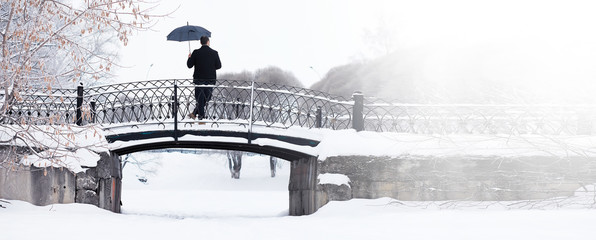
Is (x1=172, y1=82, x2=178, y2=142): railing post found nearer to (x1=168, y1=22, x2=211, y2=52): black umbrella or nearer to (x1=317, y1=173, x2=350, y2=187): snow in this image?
(x1=168, y1=22, x2=211, y2=52): black umbrella

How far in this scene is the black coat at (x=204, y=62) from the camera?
43.4ft

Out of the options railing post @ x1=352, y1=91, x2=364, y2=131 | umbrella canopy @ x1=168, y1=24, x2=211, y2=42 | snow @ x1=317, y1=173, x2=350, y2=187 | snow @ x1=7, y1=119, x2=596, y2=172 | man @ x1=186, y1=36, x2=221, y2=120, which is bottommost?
snow @ x1=317, y1=173, x2=350, y2=187

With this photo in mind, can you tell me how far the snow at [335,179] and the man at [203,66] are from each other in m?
2.90

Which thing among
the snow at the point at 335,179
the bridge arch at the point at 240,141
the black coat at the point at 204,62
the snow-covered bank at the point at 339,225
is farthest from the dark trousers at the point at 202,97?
the snow at the point at 335,179

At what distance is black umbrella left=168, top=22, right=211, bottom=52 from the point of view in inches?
537

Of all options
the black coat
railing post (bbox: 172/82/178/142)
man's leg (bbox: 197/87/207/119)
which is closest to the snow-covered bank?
railing post (bbox: 172/82/178/142)

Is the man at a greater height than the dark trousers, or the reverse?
the man

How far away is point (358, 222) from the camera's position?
10812 mm

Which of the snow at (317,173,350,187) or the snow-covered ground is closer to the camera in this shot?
the snow-covered ground

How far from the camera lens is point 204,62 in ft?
43.5

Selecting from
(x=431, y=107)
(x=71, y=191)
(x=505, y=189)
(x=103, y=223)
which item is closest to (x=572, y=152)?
(x=505, y=189)

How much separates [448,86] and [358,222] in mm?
28053

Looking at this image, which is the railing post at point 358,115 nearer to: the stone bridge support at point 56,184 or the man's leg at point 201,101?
the man's leg at point 201,101

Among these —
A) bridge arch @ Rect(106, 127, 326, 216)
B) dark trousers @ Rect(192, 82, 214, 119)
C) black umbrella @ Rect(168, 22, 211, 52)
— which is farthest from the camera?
black umbrella @ Rect(168, 22, 211, 52)
